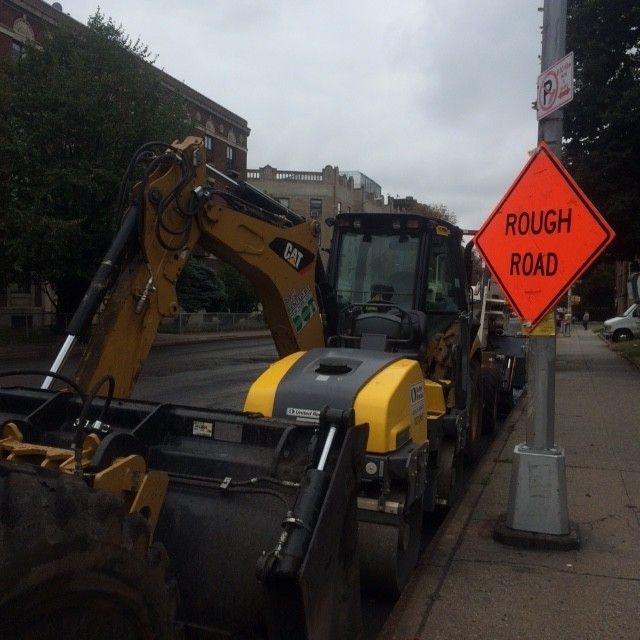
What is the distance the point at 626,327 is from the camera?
121 ft

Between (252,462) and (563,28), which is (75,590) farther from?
(563,28)

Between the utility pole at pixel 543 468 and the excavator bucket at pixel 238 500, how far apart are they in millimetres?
2596

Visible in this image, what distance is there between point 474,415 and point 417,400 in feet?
13.1

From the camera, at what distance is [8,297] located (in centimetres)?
3466

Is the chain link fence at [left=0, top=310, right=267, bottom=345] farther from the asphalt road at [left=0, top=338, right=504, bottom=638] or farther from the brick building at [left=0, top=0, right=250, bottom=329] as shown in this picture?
the asphalt road at [left=0, top=338, right=504, bottom=638]

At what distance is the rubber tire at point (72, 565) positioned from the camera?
2158 millimetres

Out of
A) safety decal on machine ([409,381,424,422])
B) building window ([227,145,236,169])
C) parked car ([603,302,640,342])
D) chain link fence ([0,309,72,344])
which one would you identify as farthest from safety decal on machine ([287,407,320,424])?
building window ([227,145,236,169])

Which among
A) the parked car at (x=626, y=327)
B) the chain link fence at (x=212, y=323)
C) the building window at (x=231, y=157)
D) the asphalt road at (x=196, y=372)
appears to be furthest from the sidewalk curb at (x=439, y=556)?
the building window at (x=231, y=157)

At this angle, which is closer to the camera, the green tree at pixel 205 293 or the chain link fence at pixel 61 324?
the chain link fence at pixel 61 324

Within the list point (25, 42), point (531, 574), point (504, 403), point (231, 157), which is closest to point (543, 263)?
point (531, 574)

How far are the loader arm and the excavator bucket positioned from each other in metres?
0.94

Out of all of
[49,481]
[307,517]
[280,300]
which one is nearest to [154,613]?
[49,481]

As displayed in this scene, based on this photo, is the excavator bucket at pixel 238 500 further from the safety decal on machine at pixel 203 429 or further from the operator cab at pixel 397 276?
the operator cab at pixel 397 276

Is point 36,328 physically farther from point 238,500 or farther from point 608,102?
point 238,500
